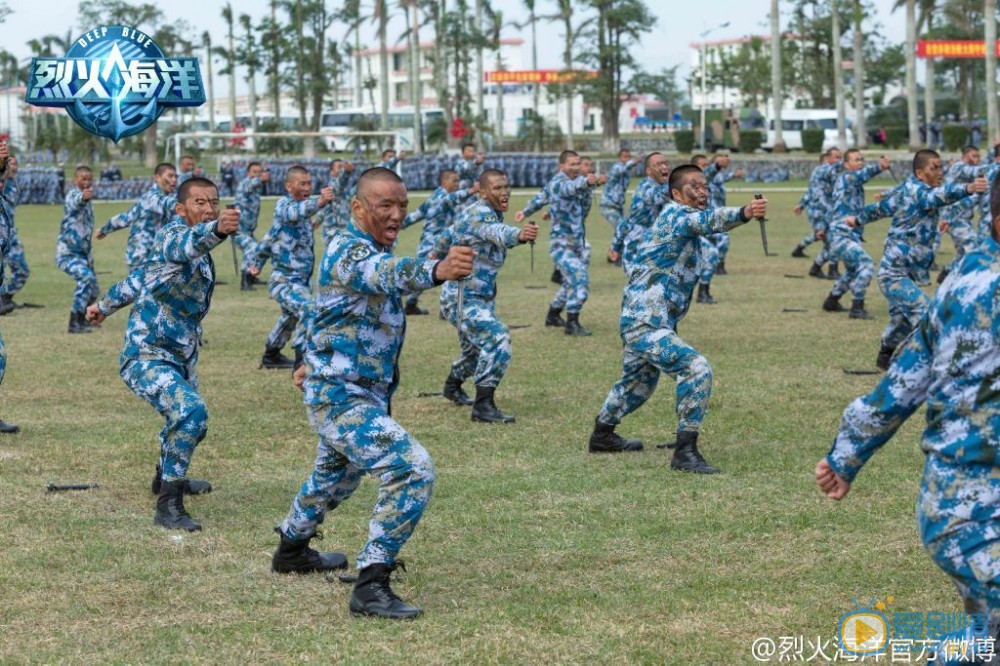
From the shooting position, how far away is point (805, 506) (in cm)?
856

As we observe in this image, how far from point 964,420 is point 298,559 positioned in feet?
12.4

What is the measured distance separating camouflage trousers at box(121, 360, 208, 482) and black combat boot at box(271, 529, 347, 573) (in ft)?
4.39

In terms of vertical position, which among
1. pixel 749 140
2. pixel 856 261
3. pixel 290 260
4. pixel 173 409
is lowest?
pixel 173 409

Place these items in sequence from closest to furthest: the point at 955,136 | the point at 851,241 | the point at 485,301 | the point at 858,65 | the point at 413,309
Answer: the point at 485,301, the point at 851,241, the point at 413,309, the point at 858,65, the point at 955,136

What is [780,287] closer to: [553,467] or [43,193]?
[553,467]

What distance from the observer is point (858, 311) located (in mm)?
17781

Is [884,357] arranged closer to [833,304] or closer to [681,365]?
[833,304]

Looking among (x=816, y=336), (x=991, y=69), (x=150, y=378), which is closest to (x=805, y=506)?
(x=150, y=378)

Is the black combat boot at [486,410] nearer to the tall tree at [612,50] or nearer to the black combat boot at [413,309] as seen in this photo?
the black combat boot at [413,309]

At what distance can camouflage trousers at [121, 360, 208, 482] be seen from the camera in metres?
8.37

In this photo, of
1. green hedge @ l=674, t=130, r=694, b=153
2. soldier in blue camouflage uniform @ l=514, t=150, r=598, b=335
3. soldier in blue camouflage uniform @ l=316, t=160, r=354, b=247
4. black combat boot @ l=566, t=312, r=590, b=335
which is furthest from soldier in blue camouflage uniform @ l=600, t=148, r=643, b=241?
green hedge @ l=674, t=130, r=694, b=153

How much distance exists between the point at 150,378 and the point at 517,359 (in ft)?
22.6

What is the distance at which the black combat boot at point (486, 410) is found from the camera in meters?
11.6

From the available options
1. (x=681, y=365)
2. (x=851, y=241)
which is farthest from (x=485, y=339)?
(x=851, y=241)
